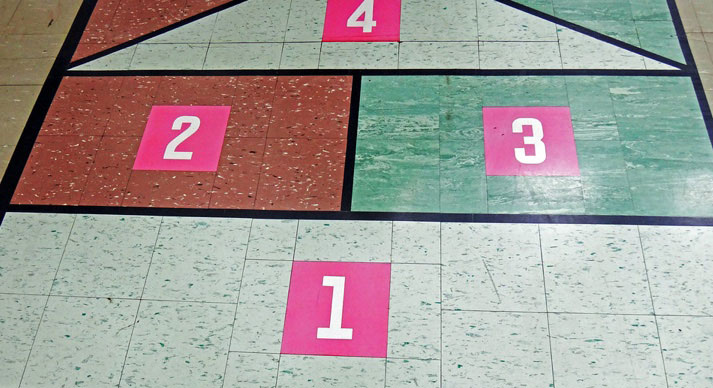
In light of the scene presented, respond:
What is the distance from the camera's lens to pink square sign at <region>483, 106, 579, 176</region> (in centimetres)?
403

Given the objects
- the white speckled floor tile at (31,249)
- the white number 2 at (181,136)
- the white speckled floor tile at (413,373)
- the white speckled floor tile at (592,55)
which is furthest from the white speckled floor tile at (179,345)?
the white speckled floor tile at (592,55)

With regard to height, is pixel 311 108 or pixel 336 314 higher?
pixel 311 108

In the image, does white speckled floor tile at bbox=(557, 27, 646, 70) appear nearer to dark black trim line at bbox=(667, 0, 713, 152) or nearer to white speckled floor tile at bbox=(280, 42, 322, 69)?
dark black trim line at bbox=(667, 0, 713, 152)

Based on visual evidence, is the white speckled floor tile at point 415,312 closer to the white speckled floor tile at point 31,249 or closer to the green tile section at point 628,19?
the white speckled floor tile at point 31,249

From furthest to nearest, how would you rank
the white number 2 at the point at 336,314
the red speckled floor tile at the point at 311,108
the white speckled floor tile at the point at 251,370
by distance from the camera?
1. the red speckled floor tile at the point at 311,108
2. the white number 2 at the point at 336,314
3. the white speckled floor tile at the point at 251,370

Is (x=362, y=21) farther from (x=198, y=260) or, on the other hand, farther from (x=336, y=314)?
(x=336, y=314)

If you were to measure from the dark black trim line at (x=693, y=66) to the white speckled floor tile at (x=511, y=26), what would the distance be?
912mm

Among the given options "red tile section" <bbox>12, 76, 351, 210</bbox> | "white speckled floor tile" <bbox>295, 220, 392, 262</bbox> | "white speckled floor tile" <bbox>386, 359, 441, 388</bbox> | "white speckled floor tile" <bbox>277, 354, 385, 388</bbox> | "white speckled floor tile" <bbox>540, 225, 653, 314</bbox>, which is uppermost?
"red tile section" <bbox>12, 76, 351, 210</bbox>

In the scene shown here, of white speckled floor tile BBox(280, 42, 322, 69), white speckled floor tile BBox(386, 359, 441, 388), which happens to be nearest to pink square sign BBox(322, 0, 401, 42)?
white speckled floor tile BBox(280, 42, 322, 69)

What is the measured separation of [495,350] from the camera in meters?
3.45

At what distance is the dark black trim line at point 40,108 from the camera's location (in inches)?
166

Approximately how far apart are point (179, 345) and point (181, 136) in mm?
1479

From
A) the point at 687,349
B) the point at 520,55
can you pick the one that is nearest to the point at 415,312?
the point at 687,349

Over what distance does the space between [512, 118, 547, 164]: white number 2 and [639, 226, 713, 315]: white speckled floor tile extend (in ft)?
2.46
